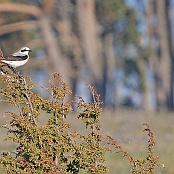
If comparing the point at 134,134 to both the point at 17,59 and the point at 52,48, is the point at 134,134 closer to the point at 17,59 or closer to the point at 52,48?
the point at 17,59

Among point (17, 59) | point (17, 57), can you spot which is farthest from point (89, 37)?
point (17, 59)

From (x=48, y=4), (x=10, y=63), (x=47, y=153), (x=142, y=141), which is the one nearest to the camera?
(x=47, y=153)

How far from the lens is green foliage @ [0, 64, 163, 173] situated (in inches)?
307

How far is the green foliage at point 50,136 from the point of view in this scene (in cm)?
779

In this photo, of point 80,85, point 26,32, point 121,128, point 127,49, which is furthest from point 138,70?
point 121,128

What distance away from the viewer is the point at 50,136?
309 inches

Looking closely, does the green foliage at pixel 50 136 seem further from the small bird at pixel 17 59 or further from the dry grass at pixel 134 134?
the dry grass at pixel 134 134

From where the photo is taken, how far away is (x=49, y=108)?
8.01 m

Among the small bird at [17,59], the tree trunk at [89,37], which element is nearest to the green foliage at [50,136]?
the small bird at [17,59]

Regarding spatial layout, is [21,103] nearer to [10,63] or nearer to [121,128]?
[10,63]

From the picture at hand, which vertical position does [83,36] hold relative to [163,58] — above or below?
below

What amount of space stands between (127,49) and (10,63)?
45.4 meters

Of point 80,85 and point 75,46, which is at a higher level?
point 80,85

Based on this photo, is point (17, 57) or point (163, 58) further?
point (163, 58)
